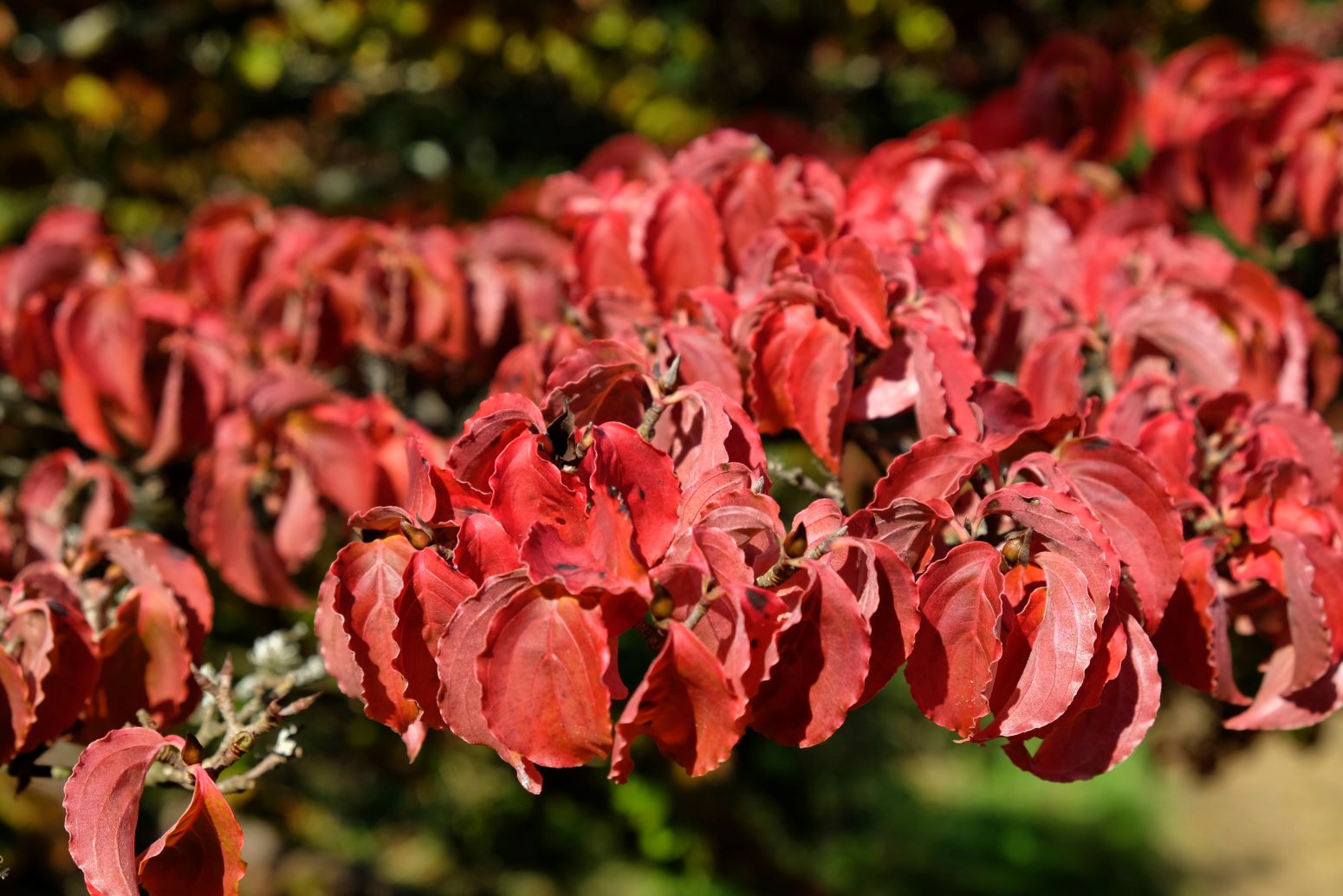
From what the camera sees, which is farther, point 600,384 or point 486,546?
point 600,384

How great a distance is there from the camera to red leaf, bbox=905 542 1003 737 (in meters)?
0.87

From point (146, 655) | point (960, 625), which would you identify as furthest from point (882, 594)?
point (146, 655)

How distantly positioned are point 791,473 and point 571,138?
8.27 feet

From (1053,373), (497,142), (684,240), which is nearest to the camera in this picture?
(1053,373)

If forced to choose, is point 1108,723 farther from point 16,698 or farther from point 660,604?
point 16,698

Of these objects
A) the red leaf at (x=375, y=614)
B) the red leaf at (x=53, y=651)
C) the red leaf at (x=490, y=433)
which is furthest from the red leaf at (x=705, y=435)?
the red leaf at (x=53, y=651)

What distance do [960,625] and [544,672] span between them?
323 mm

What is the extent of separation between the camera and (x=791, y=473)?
42.1 inches

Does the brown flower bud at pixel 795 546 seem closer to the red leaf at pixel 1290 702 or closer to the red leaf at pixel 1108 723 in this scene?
the red leaf at pixel 1108 723

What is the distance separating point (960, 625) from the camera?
0.88 meters

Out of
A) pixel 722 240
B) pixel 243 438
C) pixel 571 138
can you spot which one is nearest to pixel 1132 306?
pixel 722 240

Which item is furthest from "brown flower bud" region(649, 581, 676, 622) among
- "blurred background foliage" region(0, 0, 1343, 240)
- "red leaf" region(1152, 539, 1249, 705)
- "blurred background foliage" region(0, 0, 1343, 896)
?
"blurred background foliage" region(0, 0, 1343, 240)

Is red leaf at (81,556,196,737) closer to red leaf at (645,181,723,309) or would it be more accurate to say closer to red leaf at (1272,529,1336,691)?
red leaf at (645,181,723,309)

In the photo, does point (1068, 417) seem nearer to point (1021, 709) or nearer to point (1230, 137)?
point (1021, 709)
